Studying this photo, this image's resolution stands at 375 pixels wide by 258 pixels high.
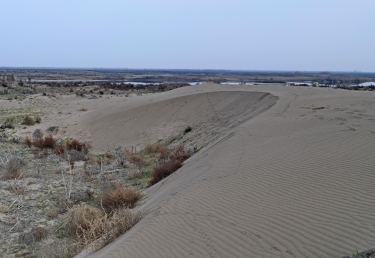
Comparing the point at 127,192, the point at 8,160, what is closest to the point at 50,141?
the point at 8,160

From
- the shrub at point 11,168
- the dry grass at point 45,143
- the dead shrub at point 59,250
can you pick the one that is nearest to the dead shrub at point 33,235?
the dead shrub at point 59,250

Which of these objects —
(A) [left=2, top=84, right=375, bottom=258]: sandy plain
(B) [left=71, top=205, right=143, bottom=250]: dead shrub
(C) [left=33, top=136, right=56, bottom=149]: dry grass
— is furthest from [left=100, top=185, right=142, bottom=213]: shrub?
(C) [left=33, top=136, right=56, bottom=149]: dry grass

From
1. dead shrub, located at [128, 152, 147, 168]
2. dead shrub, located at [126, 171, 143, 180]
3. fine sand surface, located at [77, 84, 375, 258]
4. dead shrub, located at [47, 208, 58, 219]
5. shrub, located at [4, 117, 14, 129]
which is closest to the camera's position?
fine sand surface, located at [77, 84, 375, 258]

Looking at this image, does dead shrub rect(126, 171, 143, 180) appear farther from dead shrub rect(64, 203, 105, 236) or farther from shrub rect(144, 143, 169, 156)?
dead shrub rect(64, 203, 105, 236)

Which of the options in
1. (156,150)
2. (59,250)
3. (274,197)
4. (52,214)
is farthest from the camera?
(156,150)

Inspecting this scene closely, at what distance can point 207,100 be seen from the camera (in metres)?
22.0

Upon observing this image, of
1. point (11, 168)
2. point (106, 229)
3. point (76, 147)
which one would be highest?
point (106, 229)

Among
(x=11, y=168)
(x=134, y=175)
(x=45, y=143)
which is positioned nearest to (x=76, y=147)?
(x=45, y=143)

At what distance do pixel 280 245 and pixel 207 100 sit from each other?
18224mm

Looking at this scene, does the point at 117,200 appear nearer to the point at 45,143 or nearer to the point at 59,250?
the point at 59,250

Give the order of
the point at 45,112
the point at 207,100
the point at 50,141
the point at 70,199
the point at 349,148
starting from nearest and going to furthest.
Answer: the point at 349,148, the point at 70,199, the point at 50,141, the point at 207,100, the point at 45,112

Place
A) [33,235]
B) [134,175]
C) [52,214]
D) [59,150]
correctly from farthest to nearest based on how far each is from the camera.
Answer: [59,150] < [134,175] < [52,214] < [33,235]

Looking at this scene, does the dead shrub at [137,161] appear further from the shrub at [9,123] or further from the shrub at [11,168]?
the shrub at [9,123]

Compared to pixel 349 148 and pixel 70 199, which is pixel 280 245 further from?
pixel 70 199
